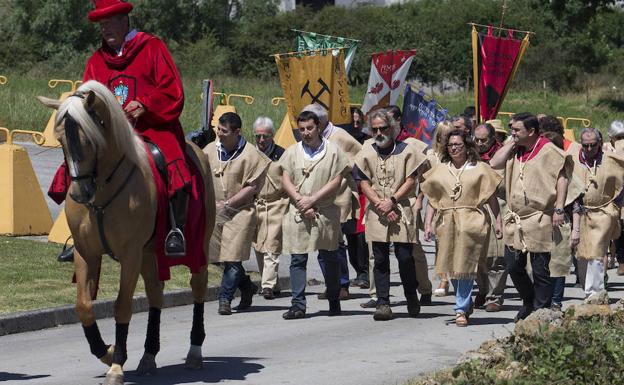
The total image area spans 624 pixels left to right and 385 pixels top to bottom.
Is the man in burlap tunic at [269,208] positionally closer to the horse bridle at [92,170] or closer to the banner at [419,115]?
the banner at [419,115]

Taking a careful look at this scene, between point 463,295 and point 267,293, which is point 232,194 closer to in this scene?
point 267,293

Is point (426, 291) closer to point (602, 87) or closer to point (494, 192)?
point (494, 192)

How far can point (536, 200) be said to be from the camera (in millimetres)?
12875

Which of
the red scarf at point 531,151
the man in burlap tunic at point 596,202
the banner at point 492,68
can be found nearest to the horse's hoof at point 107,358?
the red scarf at point 531,151

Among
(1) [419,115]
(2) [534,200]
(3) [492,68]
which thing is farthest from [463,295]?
(1) [419,115]

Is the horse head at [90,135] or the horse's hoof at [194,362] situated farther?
the horse's hoof at [194,362]

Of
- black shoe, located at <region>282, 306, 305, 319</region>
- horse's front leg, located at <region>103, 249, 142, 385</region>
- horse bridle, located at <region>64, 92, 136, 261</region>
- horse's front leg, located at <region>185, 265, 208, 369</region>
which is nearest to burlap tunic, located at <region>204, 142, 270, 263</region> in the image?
black shoe, located at <region>282, 306, 305, 319</region>

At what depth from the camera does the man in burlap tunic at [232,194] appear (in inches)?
559

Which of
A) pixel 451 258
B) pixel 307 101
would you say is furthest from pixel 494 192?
pixel 307 101

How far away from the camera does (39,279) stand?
1455cm

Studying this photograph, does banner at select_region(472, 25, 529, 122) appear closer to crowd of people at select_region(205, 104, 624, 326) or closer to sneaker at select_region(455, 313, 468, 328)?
crowd of people at select_region(205, 104, 624, 326)

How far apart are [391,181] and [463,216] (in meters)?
0.86

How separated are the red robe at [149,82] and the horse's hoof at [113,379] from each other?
1.40 metres

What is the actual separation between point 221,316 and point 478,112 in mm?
5169
